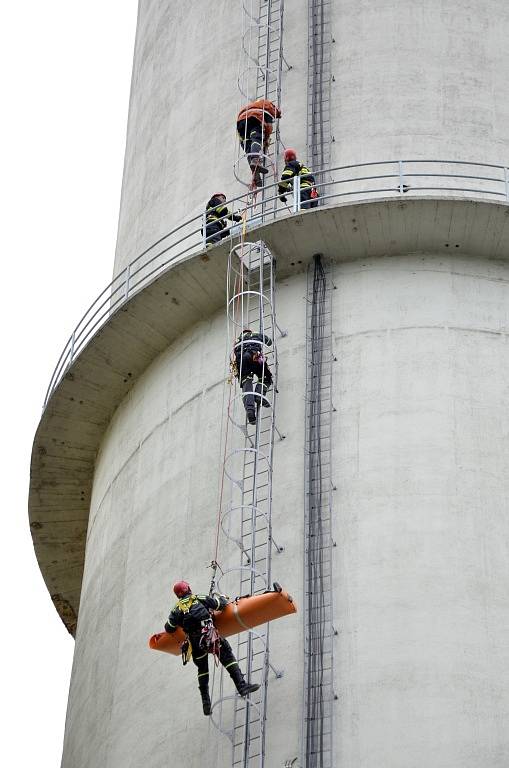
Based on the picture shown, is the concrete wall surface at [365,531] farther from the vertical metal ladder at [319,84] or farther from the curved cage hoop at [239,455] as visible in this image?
the vertical metal ladder at [319,84]

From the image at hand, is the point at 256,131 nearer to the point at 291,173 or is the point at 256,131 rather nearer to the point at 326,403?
the point at 291,173

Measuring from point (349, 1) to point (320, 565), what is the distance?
36.3 feet

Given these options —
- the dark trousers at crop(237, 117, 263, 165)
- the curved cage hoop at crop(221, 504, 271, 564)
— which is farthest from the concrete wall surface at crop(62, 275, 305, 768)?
the dark trousers at crop(237, 117, 263, 165)

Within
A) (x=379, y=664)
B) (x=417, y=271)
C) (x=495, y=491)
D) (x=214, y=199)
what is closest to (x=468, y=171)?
(x=417, y=271)

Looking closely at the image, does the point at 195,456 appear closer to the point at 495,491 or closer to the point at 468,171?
the point at 495,491

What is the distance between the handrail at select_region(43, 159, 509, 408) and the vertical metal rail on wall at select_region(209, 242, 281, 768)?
Result: 2.55 ft

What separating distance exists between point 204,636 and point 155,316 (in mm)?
7297

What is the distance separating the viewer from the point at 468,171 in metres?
25.9

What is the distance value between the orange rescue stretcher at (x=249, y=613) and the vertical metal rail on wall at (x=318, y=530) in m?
0.71

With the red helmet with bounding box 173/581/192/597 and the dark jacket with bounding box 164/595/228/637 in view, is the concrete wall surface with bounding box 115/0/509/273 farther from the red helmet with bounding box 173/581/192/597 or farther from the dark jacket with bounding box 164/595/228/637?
the dark jacket with bounding box 164/595/228/637

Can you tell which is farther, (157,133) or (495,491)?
(157,133)

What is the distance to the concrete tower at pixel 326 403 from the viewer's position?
68.8 ft

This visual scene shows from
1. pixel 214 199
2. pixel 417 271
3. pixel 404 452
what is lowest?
pixel 404 452

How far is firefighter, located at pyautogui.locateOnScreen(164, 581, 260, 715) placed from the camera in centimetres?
2045
